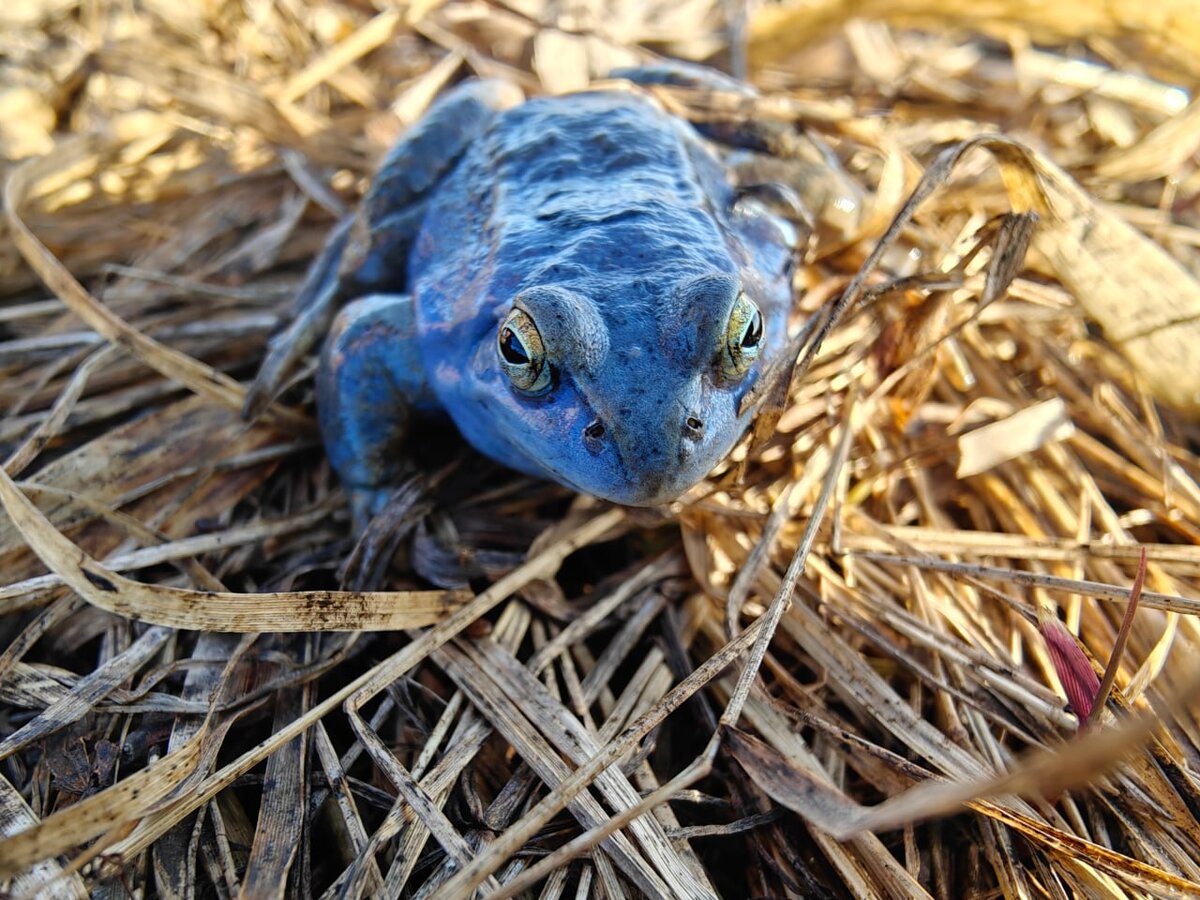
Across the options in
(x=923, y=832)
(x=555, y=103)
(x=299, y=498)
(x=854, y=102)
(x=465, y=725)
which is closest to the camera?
(x=923, y=832)

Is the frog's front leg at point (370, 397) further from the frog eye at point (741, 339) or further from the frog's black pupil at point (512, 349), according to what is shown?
the frog eye at point (741, 339)

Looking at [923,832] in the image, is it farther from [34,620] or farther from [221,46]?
[221,46]

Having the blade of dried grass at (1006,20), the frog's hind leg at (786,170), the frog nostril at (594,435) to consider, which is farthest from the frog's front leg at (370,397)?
the blade of dried grass at (1006,20)

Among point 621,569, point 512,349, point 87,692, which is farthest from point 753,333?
point 87,692

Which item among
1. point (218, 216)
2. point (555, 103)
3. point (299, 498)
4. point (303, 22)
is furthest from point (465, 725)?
point (303, 22)

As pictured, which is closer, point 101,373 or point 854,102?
point 101,373

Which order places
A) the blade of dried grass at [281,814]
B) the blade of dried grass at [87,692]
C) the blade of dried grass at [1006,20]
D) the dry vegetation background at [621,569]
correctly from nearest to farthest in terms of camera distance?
the blade of dried grass at [281,814] < the dry vegetation background at [621,569] < the blade of dried grass at [87,692] < the blade of dried grass at [1006,20]

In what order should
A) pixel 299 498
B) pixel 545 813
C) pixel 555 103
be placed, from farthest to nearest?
pixel 555 103 < pixel 299 498 < pixel 545 813

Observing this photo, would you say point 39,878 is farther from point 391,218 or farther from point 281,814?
point 391,218
